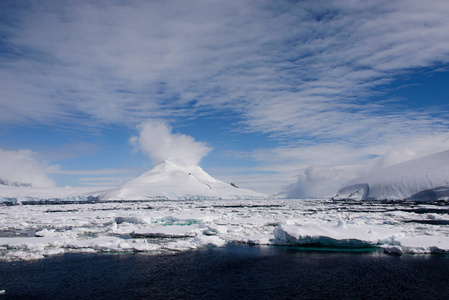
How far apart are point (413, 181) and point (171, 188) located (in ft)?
292

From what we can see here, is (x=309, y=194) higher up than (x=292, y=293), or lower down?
higher up

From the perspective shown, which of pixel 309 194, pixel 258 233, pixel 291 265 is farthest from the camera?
pixel 309 194

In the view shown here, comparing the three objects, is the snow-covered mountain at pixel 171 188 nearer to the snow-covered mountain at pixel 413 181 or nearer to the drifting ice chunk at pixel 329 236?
the snow-covered mountain at pixel 413 181

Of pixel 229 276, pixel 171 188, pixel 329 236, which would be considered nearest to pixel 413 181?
pixel 329 236

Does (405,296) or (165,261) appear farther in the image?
(165,261)

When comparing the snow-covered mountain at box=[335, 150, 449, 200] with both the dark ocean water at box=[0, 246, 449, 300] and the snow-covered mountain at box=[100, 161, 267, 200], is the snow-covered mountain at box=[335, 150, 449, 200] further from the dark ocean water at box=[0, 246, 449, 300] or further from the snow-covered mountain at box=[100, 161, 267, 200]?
the snow-covered mountain at box=[100, 161, 267, 200]

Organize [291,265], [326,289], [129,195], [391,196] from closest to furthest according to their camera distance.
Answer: [326,289] → [291,265] → [391,196] → [129,195]

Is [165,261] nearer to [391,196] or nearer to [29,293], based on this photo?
[29,293]

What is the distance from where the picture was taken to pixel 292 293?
9.66 m

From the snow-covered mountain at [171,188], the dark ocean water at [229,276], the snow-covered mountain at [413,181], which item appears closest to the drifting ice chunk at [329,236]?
the dark ocean water at [229,276]

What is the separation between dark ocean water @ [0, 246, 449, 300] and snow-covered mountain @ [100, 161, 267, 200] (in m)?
98.8

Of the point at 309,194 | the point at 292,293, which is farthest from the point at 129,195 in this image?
the point at 292,293

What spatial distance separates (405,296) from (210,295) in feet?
19.7

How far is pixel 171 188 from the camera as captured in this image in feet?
429
